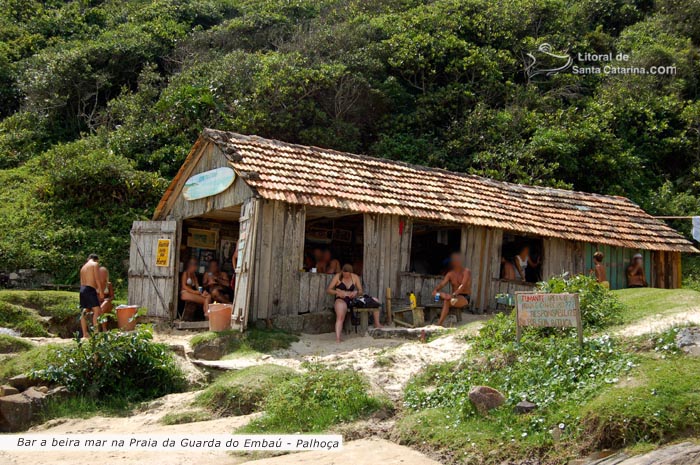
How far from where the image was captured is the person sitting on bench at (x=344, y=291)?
12102mm

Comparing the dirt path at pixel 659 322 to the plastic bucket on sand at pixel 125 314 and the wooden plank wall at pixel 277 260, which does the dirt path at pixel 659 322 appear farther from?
the plastic bucket on sand at pixel 125 314

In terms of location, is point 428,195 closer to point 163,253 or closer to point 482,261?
point 482,261

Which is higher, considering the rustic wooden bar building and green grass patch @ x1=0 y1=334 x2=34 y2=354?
the rustic wooden bar building

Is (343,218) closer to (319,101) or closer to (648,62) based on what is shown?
(319,101)

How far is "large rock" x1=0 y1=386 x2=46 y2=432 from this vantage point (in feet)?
26.6

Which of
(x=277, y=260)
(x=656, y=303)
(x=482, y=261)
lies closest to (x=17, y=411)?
(x=277, y=260)

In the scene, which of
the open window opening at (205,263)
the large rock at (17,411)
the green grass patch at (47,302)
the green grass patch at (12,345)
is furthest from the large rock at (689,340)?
the green grass patch at (47,302)

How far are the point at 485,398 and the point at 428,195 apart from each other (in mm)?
7813

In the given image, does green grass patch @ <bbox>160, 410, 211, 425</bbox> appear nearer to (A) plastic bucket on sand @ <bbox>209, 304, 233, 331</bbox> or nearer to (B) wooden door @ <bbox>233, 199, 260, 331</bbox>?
(B) wooden door @ <bbox>233, 199, 260, 331</bbox>

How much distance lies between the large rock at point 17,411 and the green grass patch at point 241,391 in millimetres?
1902

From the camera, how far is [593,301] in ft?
29.0

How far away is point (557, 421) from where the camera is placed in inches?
240

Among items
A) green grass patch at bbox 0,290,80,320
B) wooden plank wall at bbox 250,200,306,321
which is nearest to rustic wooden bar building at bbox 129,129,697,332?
wooden plank wall at bbox 250,200,306,321

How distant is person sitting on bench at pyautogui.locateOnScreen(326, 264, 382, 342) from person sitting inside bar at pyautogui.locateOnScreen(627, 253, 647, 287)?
265 inches
